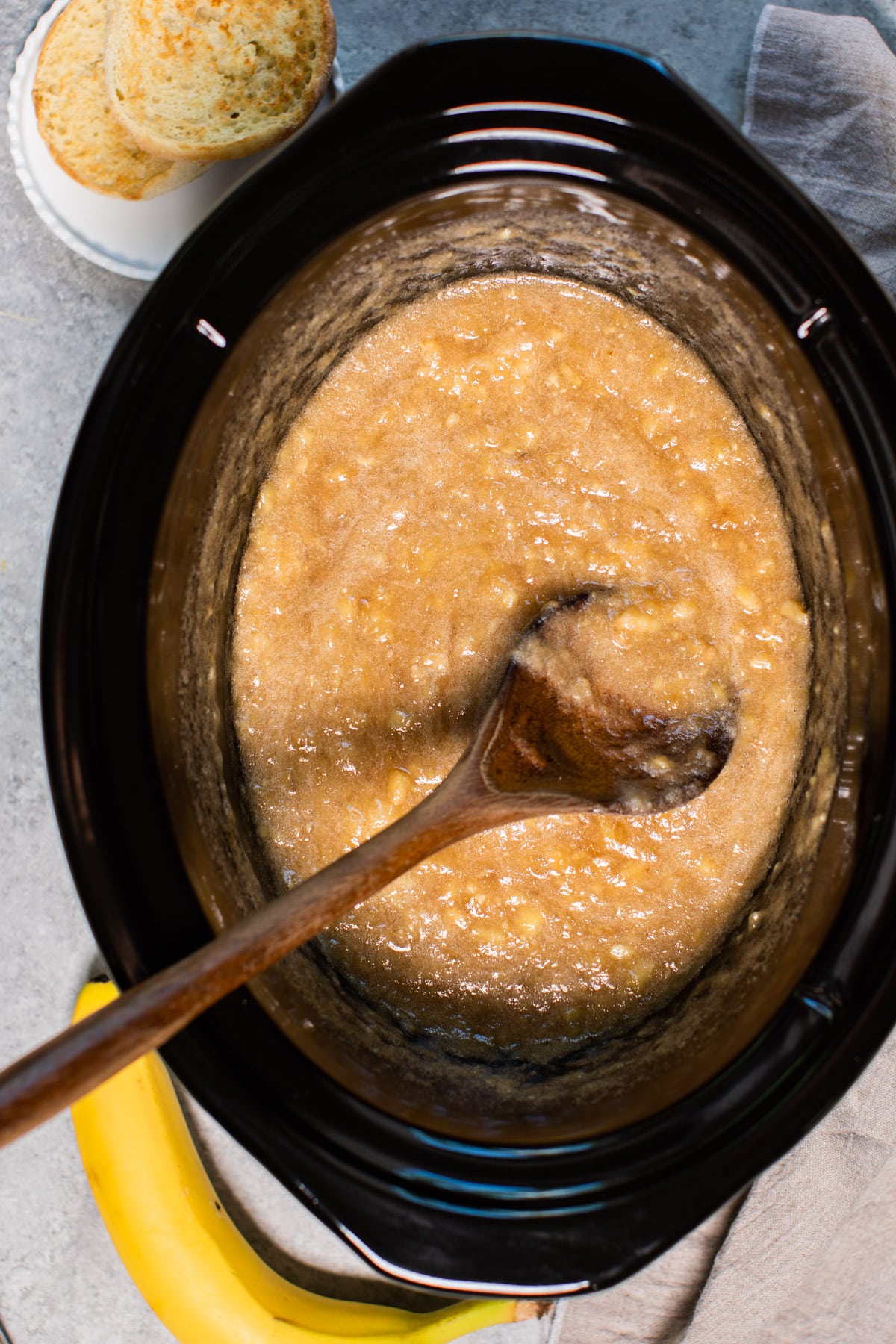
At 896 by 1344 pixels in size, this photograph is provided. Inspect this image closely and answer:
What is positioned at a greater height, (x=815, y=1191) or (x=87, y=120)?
(x=87, y=120)

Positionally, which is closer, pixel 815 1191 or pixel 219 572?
pixel 219 572

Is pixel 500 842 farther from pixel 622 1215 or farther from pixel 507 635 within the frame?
pixel 622 1215

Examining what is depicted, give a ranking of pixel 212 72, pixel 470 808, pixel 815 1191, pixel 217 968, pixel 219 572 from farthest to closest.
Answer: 1. pixel 815 1191
2. pixel 212 72
3. pixel 219 572
4. pixel 470 808
5. pixel 217 968

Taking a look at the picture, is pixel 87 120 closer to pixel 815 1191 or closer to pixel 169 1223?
pixel 169 1223

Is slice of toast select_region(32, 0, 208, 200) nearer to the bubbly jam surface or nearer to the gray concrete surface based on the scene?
the gray concrete surface

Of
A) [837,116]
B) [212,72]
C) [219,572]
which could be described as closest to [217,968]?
[219,572]

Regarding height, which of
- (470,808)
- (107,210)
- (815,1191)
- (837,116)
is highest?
(837,116)

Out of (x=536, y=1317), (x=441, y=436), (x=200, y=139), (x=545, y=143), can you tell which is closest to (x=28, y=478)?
(x=200, y=139)
